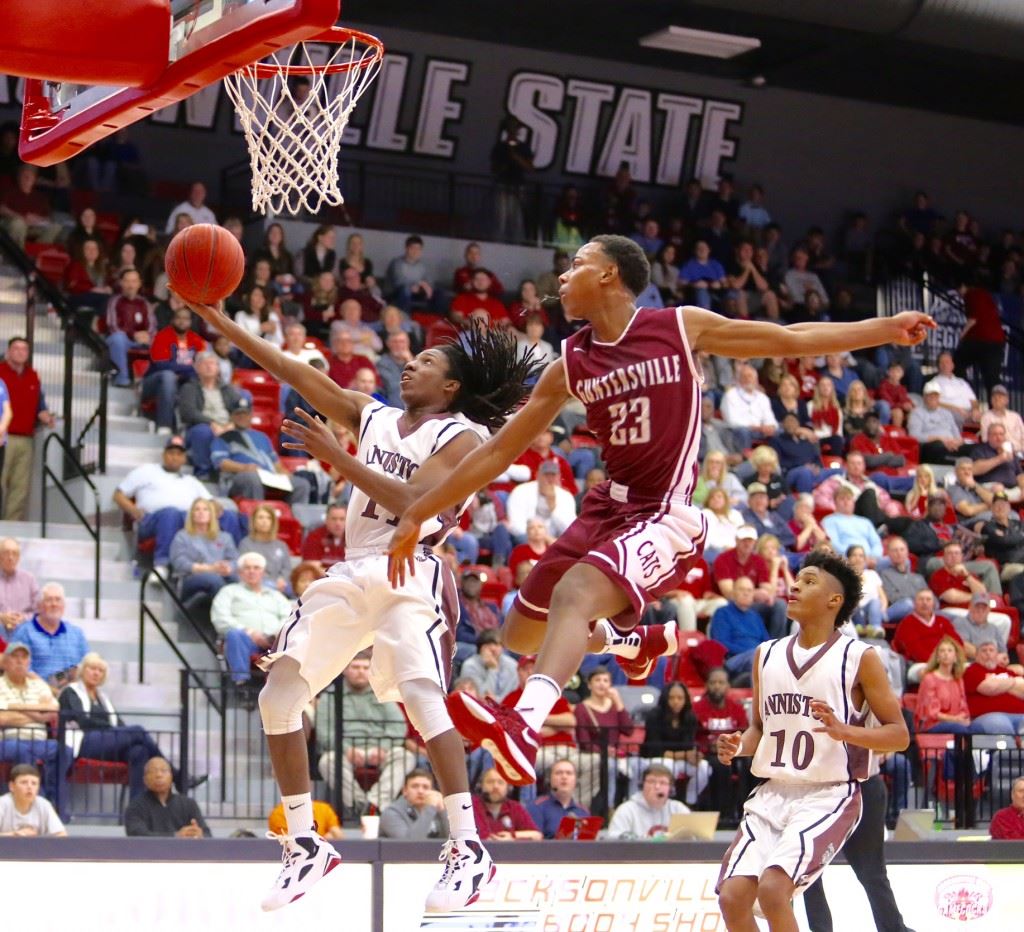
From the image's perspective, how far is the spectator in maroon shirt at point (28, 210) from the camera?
1716cm

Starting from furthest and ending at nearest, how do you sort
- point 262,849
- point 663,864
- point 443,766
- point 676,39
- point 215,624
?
point 676,39 < point 215,624 < point 663,864 < point 262,849 < point 443,766

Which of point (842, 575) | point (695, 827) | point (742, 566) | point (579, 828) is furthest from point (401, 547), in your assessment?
point (742, 566)

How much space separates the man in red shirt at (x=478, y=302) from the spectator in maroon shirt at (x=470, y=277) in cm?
4

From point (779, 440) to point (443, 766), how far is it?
37.2ft

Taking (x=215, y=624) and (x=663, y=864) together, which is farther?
(x=215, y=624)

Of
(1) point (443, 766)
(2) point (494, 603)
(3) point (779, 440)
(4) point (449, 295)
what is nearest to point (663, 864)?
(1) point (443, 766)

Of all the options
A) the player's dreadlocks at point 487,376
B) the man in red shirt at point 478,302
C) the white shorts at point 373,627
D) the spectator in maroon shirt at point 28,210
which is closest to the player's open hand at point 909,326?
the player's dreadlocks at point 487,376

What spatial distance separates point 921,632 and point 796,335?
9.09m

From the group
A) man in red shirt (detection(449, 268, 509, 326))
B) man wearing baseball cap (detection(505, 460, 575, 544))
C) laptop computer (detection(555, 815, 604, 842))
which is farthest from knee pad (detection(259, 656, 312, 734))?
man in red shirt (detection(449, 268, 509, 326))

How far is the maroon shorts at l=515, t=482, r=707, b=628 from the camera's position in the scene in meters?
6.47

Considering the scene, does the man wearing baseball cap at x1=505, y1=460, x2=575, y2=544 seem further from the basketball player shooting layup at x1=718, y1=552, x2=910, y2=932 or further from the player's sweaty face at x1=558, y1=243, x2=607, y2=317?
the player's sweaty face at x1=558, y1=243, x2=607, y2=317

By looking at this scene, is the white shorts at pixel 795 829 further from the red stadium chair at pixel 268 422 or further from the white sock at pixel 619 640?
the red stadium chair at pixel 268 422

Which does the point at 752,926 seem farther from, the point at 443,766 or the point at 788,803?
the point at 443,766

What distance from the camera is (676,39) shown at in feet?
69.8
